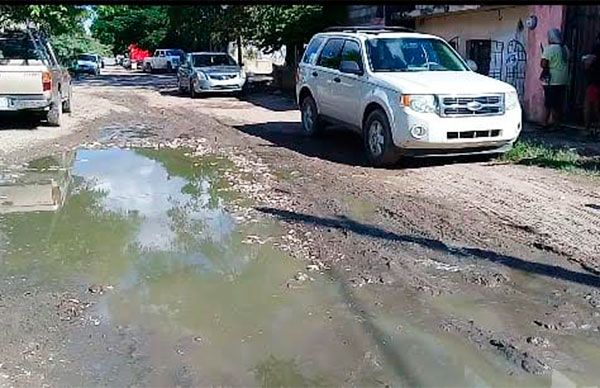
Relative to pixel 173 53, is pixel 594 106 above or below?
below

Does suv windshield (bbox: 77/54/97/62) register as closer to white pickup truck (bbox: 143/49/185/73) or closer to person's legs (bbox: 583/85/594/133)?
white pickup truck (bbox: 143/49/185/73)

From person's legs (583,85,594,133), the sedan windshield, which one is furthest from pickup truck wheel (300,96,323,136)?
the sedan windshield

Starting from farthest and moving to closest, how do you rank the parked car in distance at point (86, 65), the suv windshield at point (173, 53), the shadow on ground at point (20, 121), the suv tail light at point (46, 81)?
the suv windshield at point (173, 53) → the parked car in distance at point (86, 65) → the shadow on ground at point (20, 121) → the suv tail light at point (46, 81)

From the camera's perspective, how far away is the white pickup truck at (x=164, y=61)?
1956 inches

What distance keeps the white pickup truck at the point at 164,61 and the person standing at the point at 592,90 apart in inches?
1576

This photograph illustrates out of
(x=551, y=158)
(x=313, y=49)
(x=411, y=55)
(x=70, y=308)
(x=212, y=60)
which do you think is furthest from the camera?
(x=212, y=60)

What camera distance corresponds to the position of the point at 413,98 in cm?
944

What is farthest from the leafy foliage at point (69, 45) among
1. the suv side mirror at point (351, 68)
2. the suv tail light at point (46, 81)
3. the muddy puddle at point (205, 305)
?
the muddy puddle at point (205, 305)

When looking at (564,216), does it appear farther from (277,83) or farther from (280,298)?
(277,83)

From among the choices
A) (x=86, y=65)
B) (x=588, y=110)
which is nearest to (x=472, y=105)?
(x=588, y=110)

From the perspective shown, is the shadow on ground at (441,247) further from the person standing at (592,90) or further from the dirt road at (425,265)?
the person standing at (592,90)

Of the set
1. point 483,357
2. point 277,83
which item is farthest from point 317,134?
point 277,83

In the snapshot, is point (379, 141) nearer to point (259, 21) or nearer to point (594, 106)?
point (594, 106)

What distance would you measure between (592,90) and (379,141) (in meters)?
4.35
